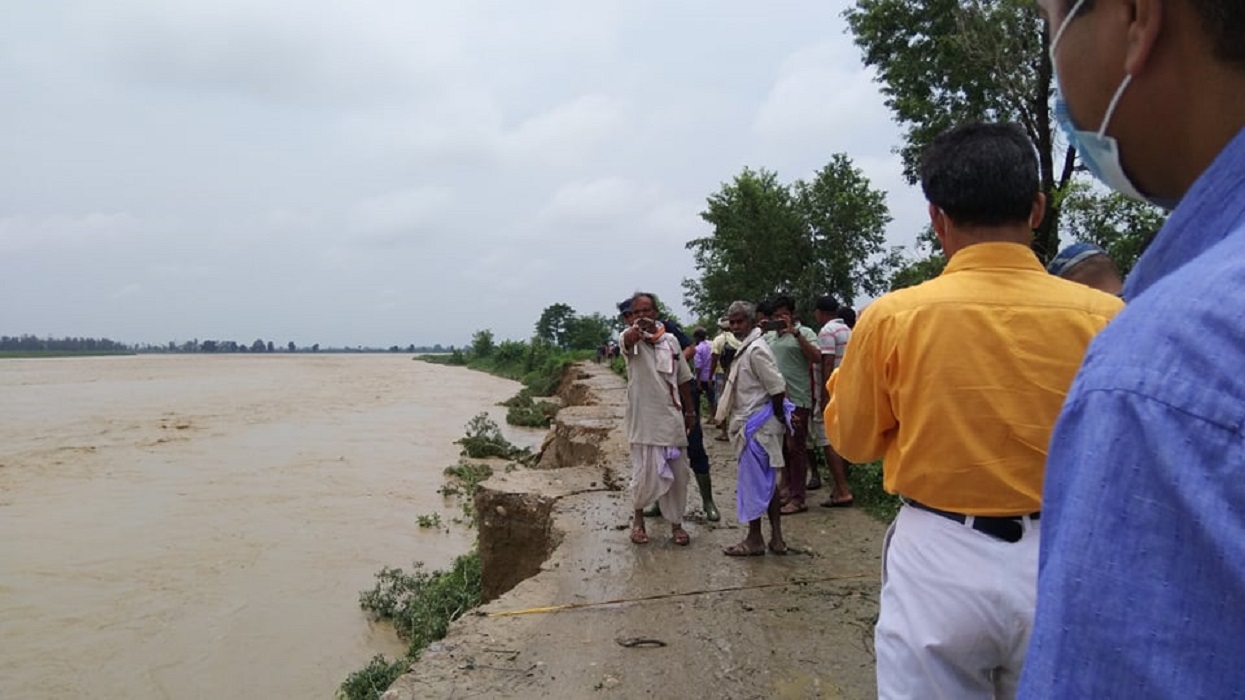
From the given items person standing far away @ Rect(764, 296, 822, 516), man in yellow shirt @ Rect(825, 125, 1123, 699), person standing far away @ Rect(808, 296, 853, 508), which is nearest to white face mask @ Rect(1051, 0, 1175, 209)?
man in yellow shirt @ Rect(825, 125, 1123, 699)

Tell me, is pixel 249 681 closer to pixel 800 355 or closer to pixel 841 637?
pixel 841 637

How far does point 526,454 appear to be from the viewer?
1410 cm

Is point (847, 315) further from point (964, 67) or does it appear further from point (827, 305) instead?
point (964, 67)

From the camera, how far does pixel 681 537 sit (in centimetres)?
541

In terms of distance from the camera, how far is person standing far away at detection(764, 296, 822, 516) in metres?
6.06

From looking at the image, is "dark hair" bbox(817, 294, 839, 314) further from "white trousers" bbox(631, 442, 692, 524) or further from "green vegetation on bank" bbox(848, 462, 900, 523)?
"white trousers" bbox(631, 442, 692, 524)

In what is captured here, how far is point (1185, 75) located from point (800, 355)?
5.65 metres

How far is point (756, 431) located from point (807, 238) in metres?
14.7

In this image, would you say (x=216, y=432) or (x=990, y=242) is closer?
(x=990, y=242)

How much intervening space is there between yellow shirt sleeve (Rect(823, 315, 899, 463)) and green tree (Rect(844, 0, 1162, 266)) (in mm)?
8311

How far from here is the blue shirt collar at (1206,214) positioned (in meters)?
0.56

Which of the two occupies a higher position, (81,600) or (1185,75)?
(1185,75)

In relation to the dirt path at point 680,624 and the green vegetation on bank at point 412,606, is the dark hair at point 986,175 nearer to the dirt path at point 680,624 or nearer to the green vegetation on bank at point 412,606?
the dirt path at point 680,624

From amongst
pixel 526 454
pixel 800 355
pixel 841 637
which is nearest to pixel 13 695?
pixel 841 637
